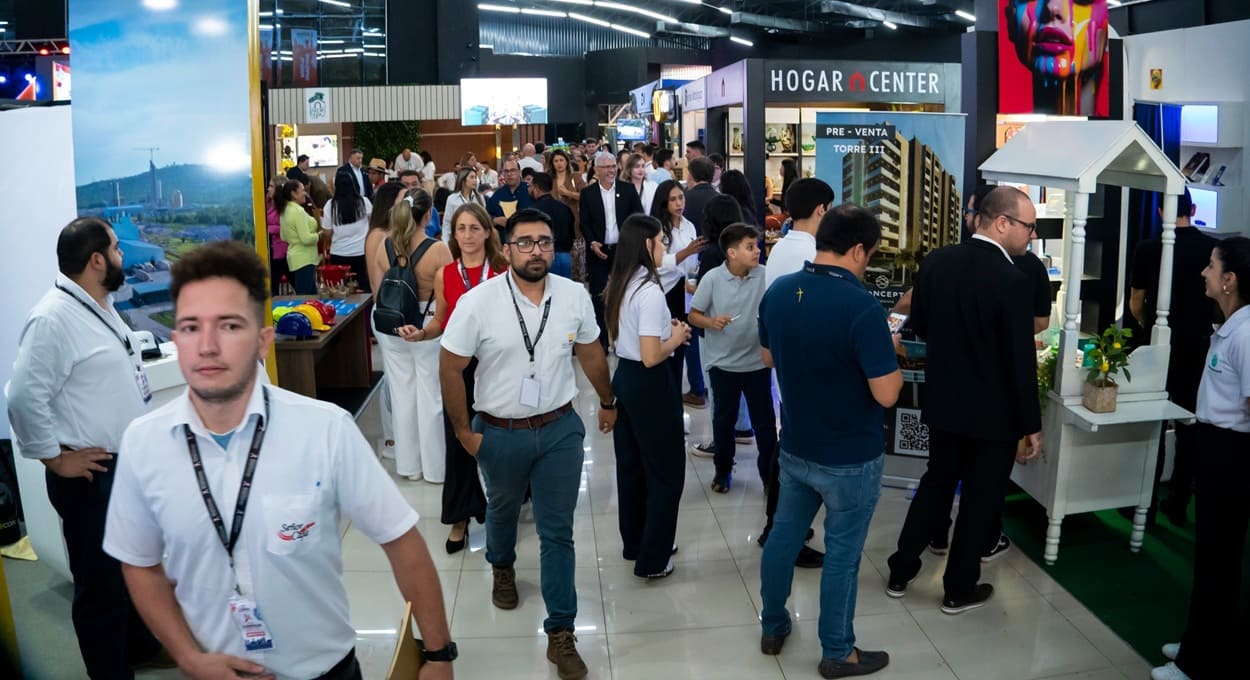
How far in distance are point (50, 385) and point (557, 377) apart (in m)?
1.49

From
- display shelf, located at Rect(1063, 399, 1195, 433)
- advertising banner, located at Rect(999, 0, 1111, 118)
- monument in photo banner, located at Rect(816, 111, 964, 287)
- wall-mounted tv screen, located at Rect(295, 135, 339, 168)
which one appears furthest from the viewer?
wall-mounted tv screen, located at Rect(295, 135, 339, 168)

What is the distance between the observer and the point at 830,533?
3.47 m

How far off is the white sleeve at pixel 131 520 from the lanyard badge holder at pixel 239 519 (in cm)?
10

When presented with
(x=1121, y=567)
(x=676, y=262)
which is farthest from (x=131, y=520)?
(x=676, y=262)

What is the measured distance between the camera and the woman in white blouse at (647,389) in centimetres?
398

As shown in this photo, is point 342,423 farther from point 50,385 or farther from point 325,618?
point 50,385

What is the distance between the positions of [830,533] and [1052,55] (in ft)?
15.7

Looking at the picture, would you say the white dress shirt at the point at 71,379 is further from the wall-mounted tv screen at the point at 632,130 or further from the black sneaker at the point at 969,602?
the wall-mounted tv screen at the point at 632,130

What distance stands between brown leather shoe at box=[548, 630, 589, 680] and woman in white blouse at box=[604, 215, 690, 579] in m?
0.76

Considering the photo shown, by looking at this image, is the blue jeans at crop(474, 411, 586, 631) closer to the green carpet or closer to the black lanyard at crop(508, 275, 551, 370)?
the black lanyard at crop(508, 275, 551, 370)

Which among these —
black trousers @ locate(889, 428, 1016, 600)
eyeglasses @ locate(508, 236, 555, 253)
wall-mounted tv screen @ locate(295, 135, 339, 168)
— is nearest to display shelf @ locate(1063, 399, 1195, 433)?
black trousers @ locate(889, 428, 1016, 600)

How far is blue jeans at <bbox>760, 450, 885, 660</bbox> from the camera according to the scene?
3.39 meters

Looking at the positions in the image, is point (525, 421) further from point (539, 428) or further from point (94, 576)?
point (94, 576)

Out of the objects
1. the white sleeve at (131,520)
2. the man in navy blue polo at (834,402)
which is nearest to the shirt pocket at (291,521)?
the white sleeve at (131,520)
